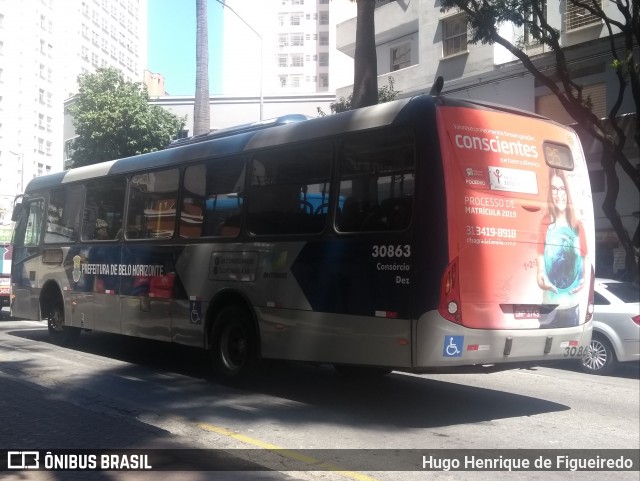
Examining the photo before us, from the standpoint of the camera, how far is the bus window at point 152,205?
1048 cm

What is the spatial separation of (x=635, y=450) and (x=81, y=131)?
89.2 feet

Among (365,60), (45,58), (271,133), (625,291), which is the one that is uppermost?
(45,58)

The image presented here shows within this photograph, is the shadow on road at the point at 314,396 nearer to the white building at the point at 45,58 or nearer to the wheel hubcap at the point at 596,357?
the wheel hubcap at the point at 596,357

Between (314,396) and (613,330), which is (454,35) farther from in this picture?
(314,396)

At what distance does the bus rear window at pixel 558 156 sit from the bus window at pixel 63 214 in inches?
324

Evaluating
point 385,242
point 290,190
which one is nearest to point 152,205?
point 290,190

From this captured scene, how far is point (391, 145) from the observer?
742 cm

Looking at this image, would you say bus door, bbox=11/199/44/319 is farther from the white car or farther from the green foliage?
the green foliage

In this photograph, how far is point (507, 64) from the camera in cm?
2266

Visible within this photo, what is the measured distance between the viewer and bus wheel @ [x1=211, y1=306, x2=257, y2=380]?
9.07 metres

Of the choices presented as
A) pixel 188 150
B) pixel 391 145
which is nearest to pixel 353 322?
pixel 391 145

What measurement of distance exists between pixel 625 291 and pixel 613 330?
884 mm

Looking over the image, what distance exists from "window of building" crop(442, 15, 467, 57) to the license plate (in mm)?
18537

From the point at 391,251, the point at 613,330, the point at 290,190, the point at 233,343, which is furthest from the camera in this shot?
the point at 613,330
